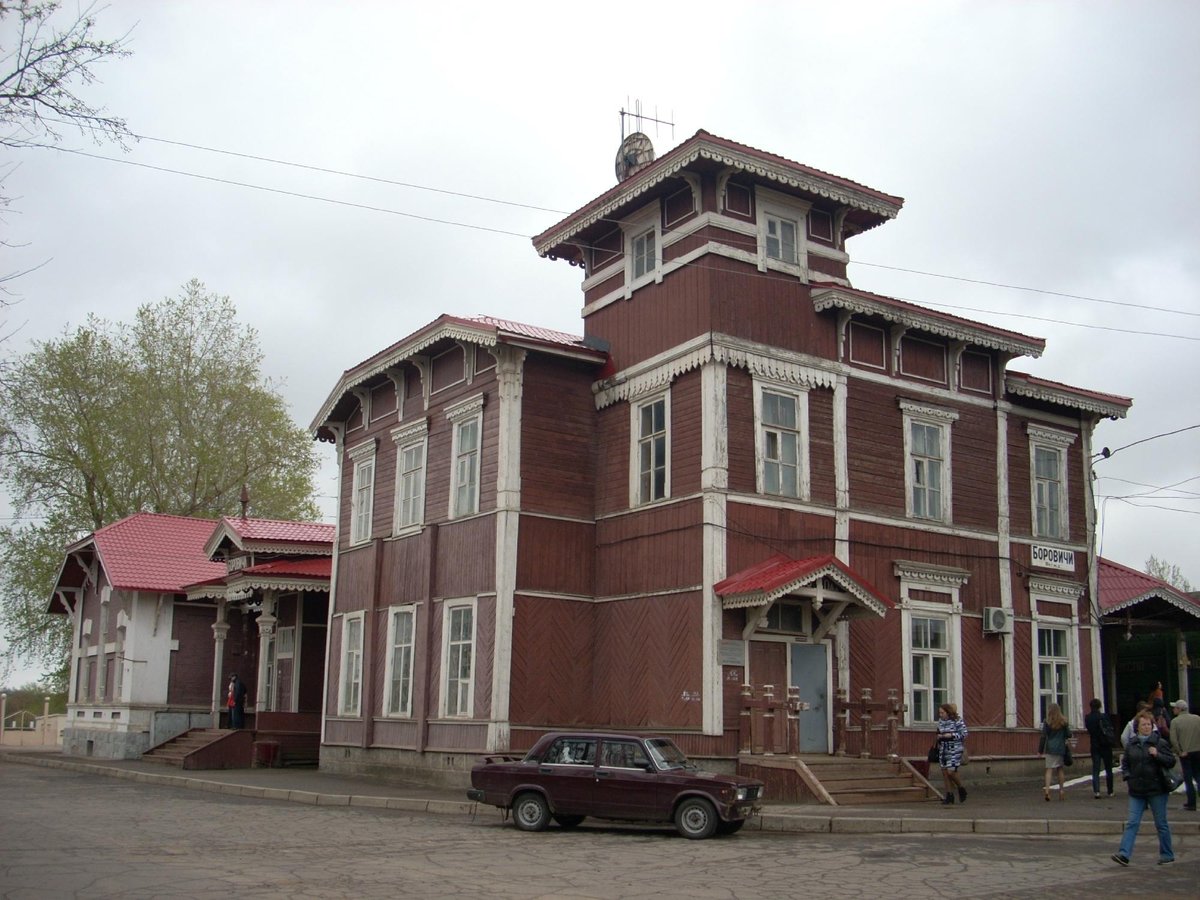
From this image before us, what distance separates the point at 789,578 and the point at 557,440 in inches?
242

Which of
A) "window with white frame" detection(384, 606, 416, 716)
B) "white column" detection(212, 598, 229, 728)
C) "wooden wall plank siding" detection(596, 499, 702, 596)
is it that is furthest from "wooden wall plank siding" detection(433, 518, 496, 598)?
"white column" detection(212, 598, 229, 728)

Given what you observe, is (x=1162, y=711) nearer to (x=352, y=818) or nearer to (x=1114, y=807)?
(x=1114, y=807)

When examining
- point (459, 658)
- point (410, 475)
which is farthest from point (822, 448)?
point (410, 475)

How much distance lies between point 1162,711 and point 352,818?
15.1 m

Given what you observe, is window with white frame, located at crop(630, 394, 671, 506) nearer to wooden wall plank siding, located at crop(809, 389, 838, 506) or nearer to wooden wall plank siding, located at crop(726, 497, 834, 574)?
wooden wall plank siding, located at crop(726, 497, 834, 574)

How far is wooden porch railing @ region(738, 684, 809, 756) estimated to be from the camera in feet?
66.4

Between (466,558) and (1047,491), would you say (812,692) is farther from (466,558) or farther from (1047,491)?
(1047,491)

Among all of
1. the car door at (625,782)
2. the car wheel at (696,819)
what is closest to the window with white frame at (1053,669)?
the car wheel at (696,819)

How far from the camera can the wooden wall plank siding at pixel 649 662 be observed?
68.6ft

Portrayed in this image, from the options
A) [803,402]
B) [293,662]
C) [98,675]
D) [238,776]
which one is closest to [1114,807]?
[803,402]

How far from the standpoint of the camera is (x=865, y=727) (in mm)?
21500

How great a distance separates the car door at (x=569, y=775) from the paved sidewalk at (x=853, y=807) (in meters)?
2.48

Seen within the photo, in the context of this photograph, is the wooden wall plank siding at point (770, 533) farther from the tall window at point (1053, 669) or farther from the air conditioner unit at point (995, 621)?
the tall window at point (1053, 669)

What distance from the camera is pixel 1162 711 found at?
22766mm
